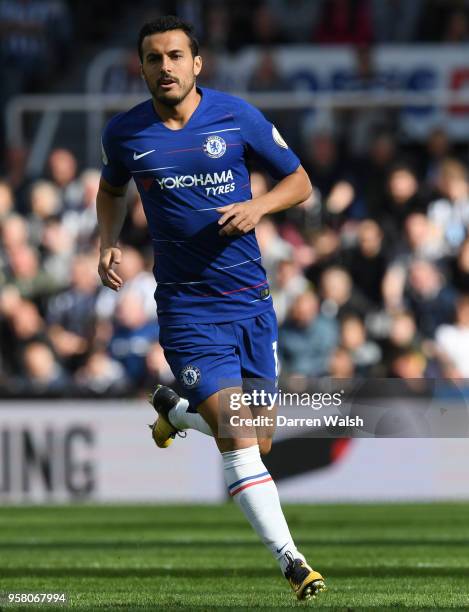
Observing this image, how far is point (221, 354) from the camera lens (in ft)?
23.3

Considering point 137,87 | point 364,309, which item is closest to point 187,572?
point 364,309

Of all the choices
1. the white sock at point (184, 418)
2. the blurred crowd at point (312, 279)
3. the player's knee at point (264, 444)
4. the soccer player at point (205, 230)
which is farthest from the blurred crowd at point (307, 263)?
the soccer player at point (205, 230)

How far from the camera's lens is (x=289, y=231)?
645 inches

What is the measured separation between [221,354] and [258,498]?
2.21 ft

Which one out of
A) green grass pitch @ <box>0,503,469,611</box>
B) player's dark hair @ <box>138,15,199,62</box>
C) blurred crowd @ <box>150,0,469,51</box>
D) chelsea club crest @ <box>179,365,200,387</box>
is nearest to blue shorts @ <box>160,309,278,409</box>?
chelsea club crest @ <box>179,365,200,387</box>

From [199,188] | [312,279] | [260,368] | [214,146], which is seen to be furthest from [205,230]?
[312,279]

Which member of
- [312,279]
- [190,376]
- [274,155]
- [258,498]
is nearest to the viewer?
[258,498]

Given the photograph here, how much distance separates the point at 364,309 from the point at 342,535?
175 inches

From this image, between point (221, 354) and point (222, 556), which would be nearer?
point (221, 354)

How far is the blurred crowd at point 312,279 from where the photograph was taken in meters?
14.9

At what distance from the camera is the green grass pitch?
280 inches

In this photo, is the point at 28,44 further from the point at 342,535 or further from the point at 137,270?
the point at 342,535

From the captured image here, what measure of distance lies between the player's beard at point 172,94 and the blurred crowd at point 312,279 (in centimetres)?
764

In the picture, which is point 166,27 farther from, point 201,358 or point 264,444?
point 264,444
